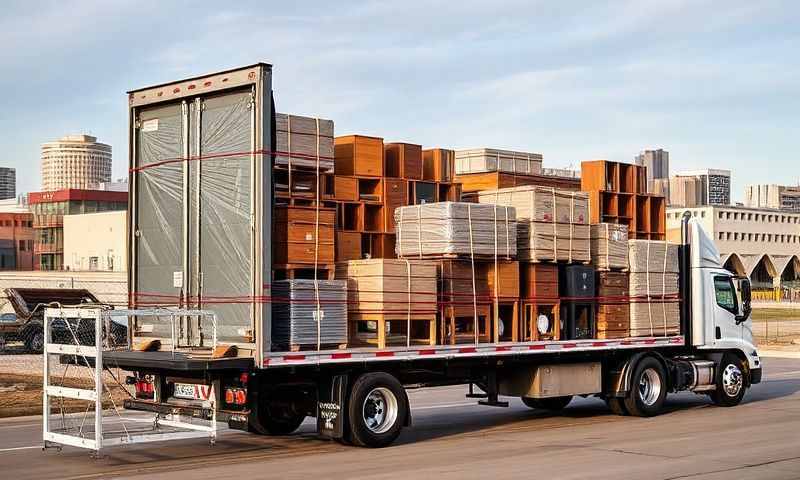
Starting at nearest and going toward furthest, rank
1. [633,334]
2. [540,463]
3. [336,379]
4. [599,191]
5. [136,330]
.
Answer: [540,463], [336,379], [136,330], [633,334], [599,191]

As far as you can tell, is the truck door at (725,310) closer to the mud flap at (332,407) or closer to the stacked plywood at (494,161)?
the stacked plywood at (494,161)

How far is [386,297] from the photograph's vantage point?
13891mm

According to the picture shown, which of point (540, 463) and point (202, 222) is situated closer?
point (540, 463)

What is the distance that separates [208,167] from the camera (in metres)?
13.4

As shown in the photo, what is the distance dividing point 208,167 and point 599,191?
801 centimetres

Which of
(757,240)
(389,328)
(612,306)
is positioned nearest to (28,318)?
(389,328)

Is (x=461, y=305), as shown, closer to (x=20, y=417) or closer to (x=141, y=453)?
(x=141, y=453)

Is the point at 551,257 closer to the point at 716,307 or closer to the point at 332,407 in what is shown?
the point at 716,307

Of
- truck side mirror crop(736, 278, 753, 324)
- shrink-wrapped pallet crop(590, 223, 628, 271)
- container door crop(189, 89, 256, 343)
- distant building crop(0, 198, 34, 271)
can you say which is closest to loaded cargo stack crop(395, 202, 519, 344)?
shrink-wrapped pallet crop(590, 223, 628, 271)

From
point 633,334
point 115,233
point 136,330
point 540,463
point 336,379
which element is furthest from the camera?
point 115,233

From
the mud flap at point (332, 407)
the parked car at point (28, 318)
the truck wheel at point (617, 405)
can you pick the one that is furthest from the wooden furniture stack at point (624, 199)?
the parked car at point (28, 318)

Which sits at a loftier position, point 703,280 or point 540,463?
point 703,280

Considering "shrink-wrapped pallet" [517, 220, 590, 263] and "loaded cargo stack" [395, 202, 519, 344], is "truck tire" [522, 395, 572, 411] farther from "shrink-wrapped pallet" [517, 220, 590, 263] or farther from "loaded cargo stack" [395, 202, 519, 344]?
"loaded cargo stack" [395, 202, 519, 344]

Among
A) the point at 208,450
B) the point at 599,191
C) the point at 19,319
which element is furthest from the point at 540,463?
the point at 19,319
